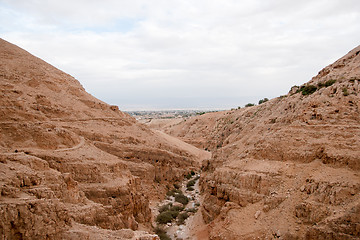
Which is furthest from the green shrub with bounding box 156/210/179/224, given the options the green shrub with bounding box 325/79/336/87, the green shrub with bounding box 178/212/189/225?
the green shrub with bounding box 325/79/336/87

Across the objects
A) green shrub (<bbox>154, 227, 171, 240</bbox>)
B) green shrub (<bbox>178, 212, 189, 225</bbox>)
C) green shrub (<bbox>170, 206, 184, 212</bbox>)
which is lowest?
green shrub (<bbox>154, 227, 171, 240</bbox>)

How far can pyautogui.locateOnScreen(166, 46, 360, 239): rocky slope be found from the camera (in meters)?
10.7

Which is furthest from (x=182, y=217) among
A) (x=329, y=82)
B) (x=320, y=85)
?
(x=329, y=82)

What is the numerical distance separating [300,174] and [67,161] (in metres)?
10.5

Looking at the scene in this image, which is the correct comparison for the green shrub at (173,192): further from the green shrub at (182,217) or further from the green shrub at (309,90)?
the green shrub at (309,90)

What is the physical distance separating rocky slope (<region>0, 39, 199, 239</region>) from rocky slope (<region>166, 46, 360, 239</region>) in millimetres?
5117

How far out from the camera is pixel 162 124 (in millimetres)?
74625

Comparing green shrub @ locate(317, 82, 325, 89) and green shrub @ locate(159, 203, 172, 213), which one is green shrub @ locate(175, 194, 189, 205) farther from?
green shrub @ locate(317, 82, 325, 89)

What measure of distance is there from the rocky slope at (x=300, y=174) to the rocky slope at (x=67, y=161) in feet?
16.8

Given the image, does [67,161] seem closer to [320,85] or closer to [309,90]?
[309,90]

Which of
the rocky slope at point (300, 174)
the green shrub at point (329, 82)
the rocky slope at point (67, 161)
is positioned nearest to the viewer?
the rocky slope at point (67, 161)

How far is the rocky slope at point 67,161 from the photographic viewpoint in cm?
770

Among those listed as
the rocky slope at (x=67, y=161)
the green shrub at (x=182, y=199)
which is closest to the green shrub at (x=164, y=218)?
the rocky slope at (x=67, y=161)

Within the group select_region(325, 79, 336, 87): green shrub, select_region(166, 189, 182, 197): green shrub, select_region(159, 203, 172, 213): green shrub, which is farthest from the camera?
select_region(166, 189, 182, 197): green shrub
